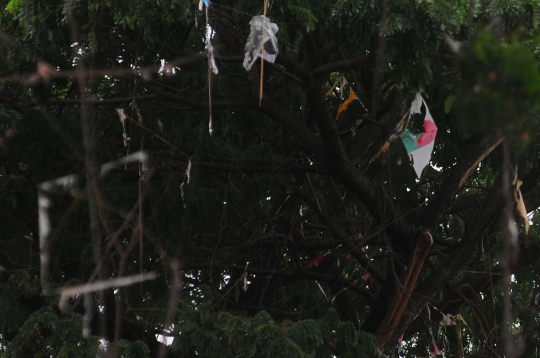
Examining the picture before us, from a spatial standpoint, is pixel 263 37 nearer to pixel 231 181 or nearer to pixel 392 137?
pixel 392 137

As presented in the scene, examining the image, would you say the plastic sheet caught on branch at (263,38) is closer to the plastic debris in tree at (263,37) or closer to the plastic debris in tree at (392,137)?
the plastic debris in tree at (263,37)

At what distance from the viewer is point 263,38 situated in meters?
4.54

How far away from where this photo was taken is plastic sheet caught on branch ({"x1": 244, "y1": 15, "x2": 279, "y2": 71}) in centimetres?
453

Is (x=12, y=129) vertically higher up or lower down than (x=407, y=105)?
lower down

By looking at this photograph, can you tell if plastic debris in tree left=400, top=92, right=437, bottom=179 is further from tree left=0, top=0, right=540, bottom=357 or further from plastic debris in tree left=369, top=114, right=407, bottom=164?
plastic debris in tree left=369, top=114, right=407, bottom=164

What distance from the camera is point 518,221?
6.02 m

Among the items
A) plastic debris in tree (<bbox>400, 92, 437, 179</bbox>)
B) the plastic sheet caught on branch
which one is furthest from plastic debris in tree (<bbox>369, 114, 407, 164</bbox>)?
the plastic sheet caught on branch

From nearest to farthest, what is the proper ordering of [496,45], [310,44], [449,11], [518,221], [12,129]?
[496,45] < [449,11] < [310,44] < [12,129] < [518,221]

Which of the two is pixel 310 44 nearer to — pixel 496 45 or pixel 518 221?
pixel 518 221

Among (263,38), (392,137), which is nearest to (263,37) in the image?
(263,38)

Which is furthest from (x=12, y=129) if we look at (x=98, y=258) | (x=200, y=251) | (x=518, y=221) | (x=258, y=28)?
(x=518, y=221)

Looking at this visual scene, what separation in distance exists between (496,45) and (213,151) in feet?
14.2

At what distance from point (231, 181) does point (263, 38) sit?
1.60 m

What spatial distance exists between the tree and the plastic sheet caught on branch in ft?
0.63
